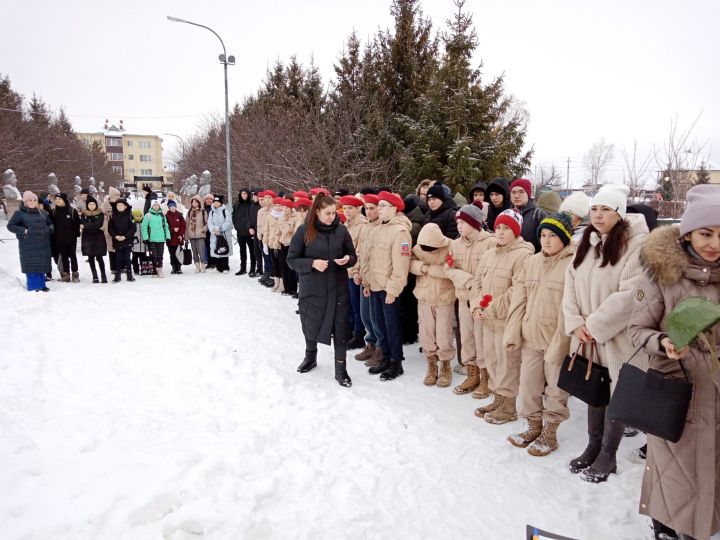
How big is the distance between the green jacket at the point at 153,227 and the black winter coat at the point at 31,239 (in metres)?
2.38

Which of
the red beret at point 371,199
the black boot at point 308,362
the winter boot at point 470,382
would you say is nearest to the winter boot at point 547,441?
the winter boot at point 470,382

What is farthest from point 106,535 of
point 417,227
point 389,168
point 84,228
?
point 389,168

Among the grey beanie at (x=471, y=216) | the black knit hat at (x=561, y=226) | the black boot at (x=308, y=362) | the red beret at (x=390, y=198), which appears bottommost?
the black boot at (x=308, y=362)

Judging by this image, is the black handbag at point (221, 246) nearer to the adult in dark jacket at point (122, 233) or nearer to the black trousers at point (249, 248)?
the black trousers at point (249, 248)

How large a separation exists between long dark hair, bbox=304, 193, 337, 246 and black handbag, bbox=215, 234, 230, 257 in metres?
7.63

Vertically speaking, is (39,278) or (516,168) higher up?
(516,168)

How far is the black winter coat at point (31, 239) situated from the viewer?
9250mm

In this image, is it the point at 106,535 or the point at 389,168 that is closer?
the point at 106,535

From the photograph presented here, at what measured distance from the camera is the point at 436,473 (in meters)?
3.78

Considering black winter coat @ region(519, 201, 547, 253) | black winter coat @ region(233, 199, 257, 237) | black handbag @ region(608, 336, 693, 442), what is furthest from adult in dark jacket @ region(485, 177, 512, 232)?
black winter coat @ region(233, 199, 257, 237)

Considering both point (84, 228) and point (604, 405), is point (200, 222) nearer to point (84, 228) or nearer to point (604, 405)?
point (84, 228)

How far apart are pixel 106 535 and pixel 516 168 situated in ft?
54.2

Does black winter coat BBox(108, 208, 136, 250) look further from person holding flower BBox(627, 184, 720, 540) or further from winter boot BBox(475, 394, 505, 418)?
person holding flower BBox(627, 184, 720, 540)

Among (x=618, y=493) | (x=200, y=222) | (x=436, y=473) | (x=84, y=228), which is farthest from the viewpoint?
(x=200, y=222)
